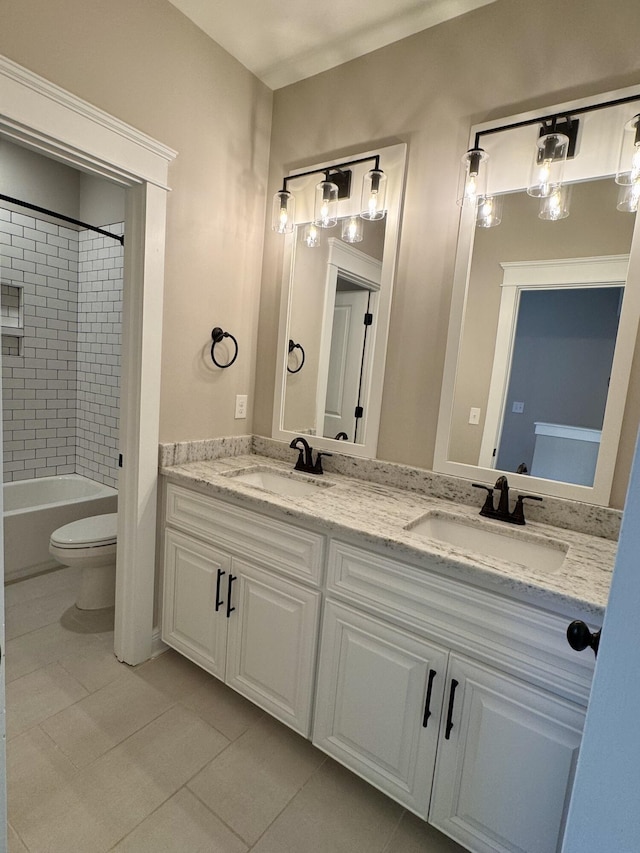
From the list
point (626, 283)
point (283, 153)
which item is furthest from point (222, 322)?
point (626, 283)

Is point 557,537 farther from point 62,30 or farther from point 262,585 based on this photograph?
point 62,30

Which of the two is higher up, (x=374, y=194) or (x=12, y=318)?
(x=374, y=194)

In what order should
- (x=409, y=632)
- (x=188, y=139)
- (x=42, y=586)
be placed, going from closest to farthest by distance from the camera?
(x=409, y=632)
(x=188, y=139)
(x=42, y=586)

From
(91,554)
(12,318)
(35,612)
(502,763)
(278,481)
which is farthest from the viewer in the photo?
(12,318)

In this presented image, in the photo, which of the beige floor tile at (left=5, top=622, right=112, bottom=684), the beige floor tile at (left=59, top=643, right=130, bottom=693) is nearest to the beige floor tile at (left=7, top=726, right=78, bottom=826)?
the beige floor tile at (left=59, top=643, right=130, bottom=693)

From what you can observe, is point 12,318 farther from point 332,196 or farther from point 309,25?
point 309,25

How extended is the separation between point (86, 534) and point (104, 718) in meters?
0.90

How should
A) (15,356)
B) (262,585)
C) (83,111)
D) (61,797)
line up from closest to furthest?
(61,797) < (83,111) < (262,585) < (15,356)

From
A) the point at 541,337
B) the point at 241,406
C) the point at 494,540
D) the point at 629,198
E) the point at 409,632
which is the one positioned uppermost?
the point at 629,198

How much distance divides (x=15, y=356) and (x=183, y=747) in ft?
9.13

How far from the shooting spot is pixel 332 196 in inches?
76.1

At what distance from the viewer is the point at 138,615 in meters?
1.96

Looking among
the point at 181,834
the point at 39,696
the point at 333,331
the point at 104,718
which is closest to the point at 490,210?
the point at 333,331

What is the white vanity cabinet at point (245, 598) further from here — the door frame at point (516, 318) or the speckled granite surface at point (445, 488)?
the door frame at point (516, 318)
